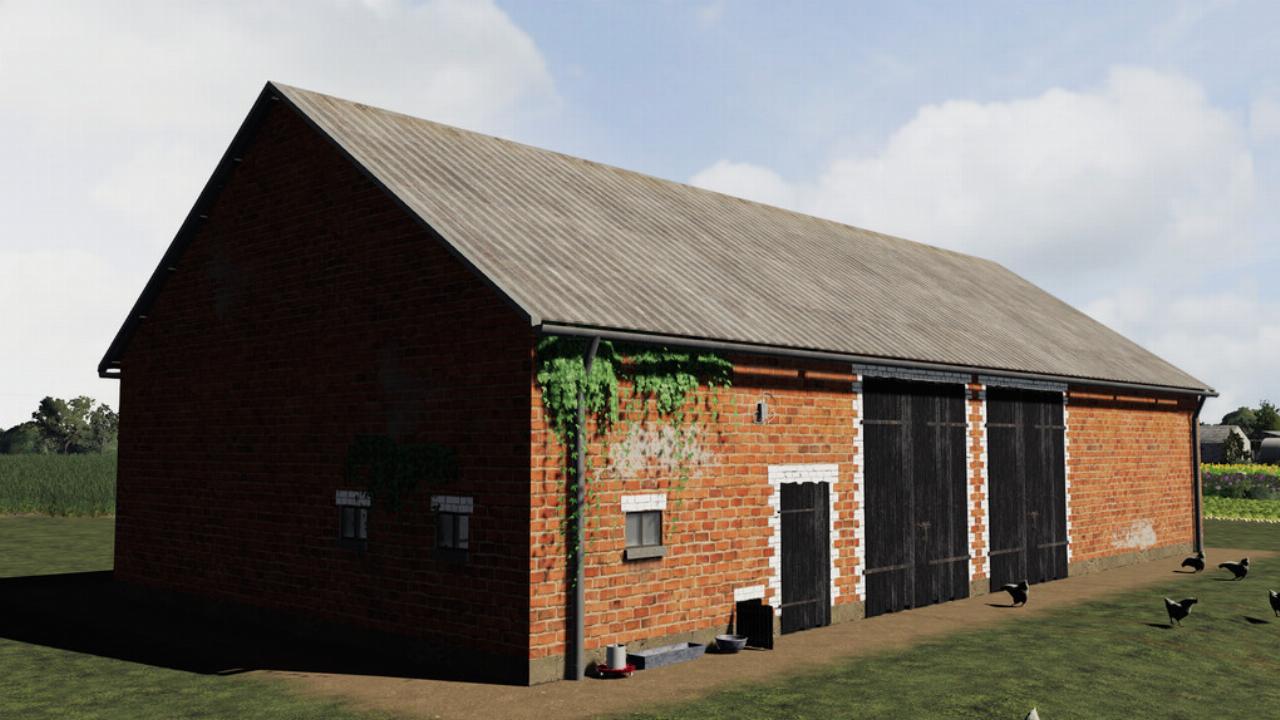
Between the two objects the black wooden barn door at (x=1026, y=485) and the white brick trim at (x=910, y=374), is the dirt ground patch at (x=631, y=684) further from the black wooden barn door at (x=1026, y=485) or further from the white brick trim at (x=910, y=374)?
the white brick trim at (x=910, y=374)

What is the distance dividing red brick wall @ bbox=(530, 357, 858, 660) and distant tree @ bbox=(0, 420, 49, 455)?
150 metres

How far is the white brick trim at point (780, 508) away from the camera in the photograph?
610 inches

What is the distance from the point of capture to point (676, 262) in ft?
57.6

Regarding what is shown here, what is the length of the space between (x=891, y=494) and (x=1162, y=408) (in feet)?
40.6

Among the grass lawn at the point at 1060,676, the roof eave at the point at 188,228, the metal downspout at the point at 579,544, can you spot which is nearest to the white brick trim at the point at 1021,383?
the grass lawn at the point at 1060,676

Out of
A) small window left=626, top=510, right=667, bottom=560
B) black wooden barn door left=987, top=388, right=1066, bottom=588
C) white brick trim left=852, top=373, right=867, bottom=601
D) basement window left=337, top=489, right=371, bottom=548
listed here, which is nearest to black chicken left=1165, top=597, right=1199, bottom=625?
black wooden barn door left=987, top=388, right=1066, bottom=588

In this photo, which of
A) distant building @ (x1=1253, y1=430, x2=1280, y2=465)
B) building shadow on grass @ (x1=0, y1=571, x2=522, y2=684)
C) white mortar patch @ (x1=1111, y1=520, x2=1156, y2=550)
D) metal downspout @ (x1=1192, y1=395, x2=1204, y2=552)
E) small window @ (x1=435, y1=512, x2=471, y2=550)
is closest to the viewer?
small window @ (x1=435, y1=512, x2=471, y2=550)

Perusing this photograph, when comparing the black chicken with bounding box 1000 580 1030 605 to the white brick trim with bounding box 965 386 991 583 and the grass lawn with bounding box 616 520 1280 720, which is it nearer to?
the grass lawn with bounding box 616 520 1280 720

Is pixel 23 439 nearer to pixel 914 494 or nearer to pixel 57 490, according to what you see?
pixel 57 490

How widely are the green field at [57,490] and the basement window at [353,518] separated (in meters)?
26.5

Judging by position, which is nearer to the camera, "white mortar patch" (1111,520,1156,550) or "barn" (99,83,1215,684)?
"barn" (99,83,1215,684)

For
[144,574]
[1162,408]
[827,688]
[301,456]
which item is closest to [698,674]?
[827,688]

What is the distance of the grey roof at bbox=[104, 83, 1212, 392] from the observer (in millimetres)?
14297

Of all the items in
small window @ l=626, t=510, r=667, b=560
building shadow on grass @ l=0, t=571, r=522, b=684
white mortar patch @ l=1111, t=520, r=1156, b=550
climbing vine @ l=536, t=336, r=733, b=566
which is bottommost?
building shadow on grass @ l=0, t=571, r=522, b=684
